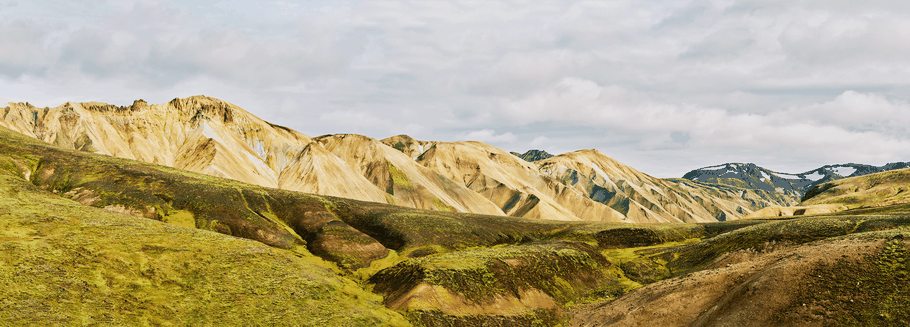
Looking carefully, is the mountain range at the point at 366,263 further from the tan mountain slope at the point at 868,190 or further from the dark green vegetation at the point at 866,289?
the tan mountain slope at the point at 868,190

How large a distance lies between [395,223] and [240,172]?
96.7m

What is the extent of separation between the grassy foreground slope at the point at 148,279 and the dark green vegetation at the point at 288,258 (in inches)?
5.3

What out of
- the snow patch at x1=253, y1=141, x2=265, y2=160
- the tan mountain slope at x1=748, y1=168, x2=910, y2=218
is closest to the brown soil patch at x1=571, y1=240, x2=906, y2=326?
the tan mountain slope at x1=748, y1=168, x2=910, y2=218

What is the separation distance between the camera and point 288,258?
42562mm

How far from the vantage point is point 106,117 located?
157000 millimetres

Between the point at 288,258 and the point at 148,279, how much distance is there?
1293cm

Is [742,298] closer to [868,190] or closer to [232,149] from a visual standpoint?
[868,190]

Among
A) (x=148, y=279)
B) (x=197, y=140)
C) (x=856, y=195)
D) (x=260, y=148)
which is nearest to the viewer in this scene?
Answer: (x=148, y=279)

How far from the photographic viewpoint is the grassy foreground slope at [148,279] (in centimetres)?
2591

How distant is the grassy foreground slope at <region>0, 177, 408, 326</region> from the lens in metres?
25.9

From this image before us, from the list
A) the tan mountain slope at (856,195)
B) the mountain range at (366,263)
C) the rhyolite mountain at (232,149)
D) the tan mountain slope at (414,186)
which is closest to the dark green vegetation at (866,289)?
the mountain range at (366,263)

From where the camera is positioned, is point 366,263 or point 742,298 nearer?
point 742,298

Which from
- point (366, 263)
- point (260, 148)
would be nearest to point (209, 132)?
point (260, 148)

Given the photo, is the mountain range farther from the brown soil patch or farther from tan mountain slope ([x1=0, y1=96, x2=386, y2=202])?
tan mountain slope ([x1=0, y1=96, x2=386, y2=202])
